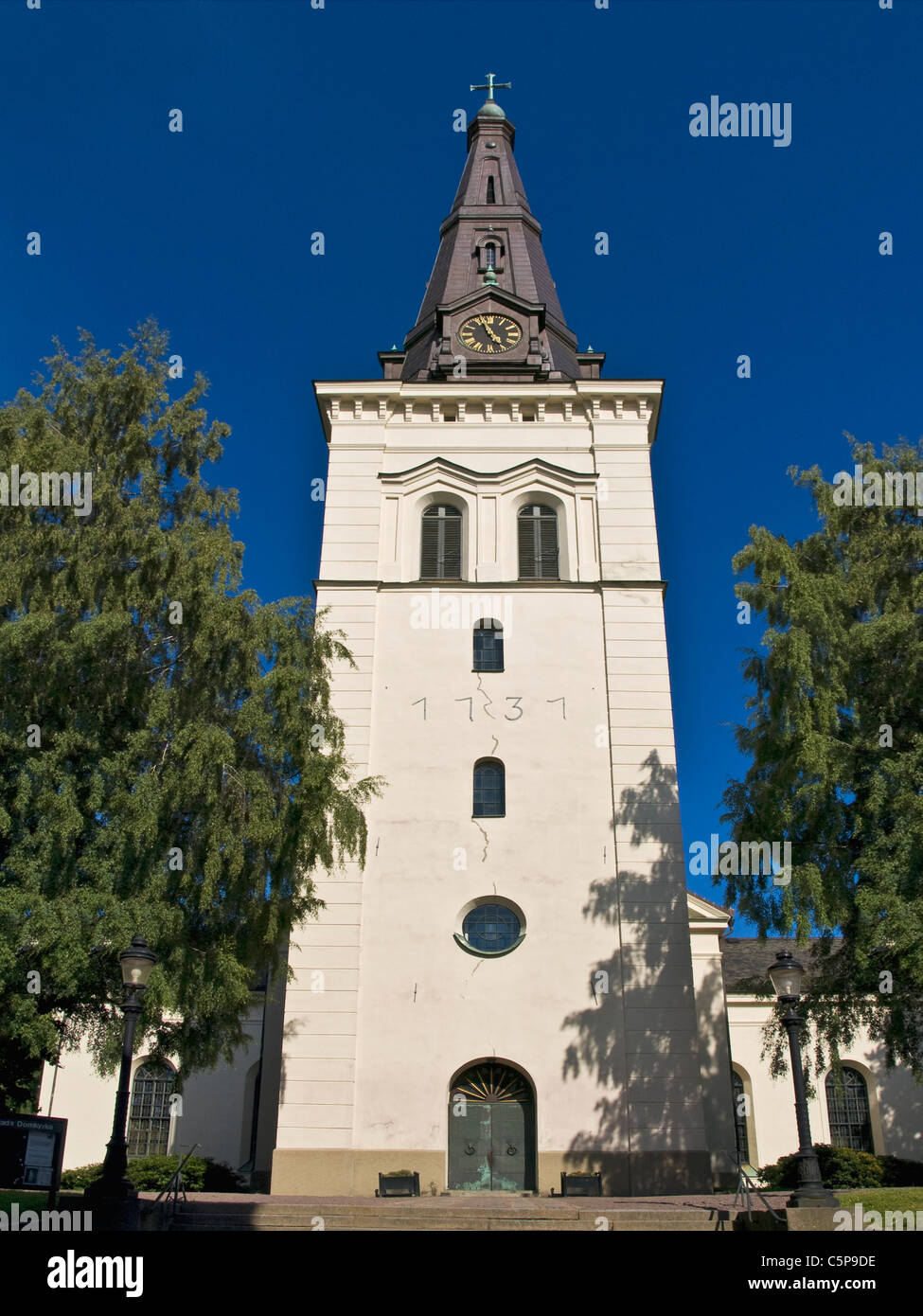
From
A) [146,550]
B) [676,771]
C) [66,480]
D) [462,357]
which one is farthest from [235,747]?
[462,357]

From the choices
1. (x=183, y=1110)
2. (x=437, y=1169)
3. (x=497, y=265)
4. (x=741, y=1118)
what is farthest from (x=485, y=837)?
(x=497, y=265)

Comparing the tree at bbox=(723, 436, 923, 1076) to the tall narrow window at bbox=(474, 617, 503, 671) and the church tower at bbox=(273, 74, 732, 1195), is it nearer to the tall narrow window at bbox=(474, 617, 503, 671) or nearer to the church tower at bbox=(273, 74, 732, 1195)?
the church tower at bbox=(273, 74, 732, 1195)

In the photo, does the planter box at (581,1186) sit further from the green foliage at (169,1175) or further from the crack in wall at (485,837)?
the green foliage at (169,1175)

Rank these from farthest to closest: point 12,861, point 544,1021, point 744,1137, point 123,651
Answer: point 744,1137 < point 544,1021 < point 123,651 < point 12,861

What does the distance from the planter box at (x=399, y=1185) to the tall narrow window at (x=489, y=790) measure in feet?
21.9

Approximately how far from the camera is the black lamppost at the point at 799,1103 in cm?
1340

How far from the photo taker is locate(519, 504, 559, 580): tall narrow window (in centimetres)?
2575

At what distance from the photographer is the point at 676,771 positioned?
23.0 m

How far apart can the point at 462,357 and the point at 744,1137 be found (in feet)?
72.4

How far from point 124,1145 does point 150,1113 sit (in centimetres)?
1682

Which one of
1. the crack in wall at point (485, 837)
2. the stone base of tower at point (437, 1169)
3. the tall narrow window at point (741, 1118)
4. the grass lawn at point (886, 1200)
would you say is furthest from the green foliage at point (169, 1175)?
the grass lawn at point (886, 1200)

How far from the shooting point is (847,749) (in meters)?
17.9
